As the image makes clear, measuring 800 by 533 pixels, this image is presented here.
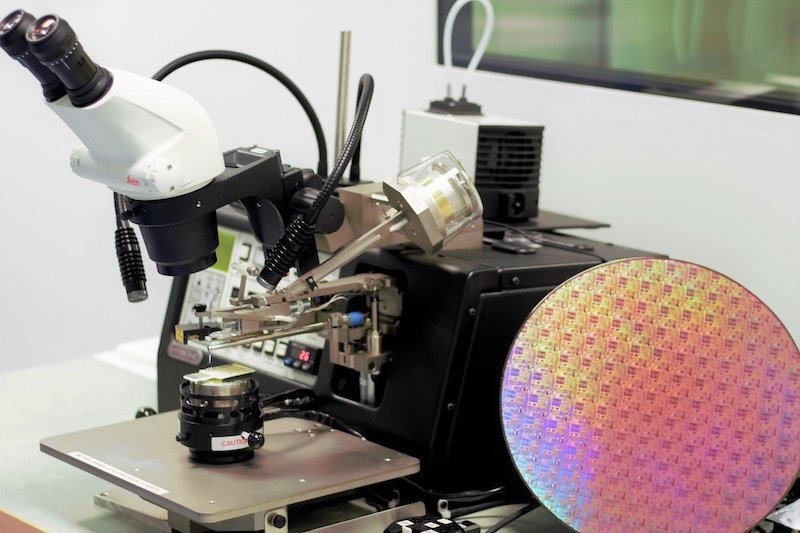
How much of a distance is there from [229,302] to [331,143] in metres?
0.96

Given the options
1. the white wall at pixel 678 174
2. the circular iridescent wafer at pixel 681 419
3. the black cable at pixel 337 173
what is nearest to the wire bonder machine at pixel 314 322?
the black cable at pixel 337 173

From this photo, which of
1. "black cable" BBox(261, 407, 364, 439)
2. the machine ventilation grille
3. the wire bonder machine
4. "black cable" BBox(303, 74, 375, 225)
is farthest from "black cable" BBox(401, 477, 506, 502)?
the machine ventilation grille

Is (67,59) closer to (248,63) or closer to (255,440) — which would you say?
(248,63)

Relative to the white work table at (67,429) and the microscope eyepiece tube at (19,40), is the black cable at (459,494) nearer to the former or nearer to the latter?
the white work table at (67,429)

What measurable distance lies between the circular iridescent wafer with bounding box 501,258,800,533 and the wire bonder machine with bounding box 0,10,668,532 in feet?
0.44

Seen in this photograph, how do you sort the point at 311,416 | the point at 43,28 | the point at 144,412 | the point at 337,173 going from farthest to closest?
the point at 144,412, the point at 311,416, the point at 337,173, the point at 43,28

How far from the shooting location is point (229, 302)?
1.42m

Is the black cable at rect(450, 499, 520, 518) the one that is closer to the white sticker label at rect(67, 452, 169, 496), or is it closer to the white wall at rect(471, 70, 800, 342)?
the white sticker label at rect(67, 452, 169, 496)

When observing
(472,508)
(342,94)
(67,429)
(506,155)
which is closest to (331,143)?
(342,94)

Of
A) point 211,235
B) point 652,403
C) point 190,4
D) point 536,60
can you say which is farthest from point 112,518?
point 190,4

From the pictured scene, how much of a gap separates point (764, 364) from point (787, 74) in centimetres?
54

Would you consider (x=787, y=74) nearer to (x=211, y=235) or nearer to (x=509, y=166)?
(x=509, y=166)

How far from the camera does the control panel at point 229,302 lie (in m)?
1.47

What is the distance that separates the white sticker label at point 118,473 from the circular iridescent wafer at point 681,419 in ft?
1.30
